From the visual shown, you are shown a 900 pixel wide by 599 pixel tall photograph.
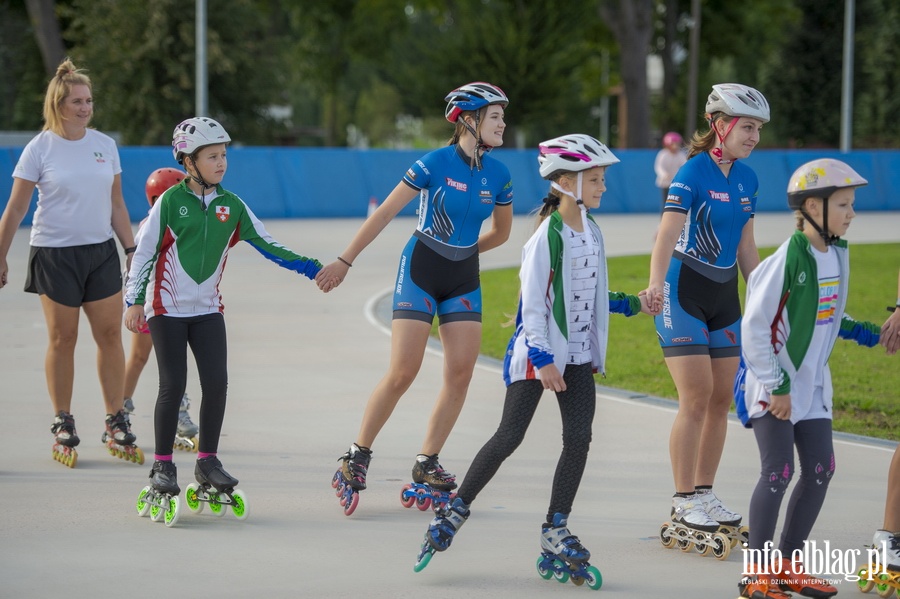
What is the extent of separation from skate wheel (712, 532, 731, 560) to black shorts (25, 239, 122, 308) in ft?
12.3

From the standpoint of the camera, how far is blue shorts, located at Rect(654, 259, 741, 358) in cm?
579

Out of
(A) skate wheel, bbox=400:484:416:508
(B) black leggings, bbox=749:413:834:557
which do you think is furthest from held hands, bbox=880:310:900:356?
(A) skate wheel, bbox=400:484:416:508

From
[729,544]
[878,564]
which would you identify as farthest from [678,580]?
[878,564]

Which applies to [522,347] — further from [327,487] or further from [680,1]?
[680,1]

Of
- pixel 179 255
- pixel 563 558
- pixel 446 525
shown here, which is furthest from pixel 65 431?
pixel 563 558

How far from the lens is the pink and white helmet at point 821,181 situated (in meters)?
4.96

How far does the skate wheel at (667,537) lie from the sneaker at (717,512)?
7.5 inches

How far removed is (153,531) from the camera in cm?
604

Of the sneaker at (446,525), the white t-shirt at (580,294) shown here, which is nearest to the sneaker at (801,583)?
the white t-shirt at (580,294)

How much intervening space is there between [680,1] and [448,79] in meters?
11.7

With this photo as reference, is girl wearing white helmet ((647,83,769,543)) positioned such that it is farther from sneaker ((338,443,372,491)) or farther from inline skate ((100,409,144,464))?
inline skate ((100,409,144,464))

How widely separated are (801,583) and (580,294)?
4.67 feet

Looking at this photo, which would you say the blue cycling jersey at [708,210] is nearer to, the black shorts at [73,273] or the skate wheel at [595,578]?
the skate wheel at [595,578]

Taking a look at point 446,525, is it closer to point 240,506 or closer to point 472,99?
point 240,506
